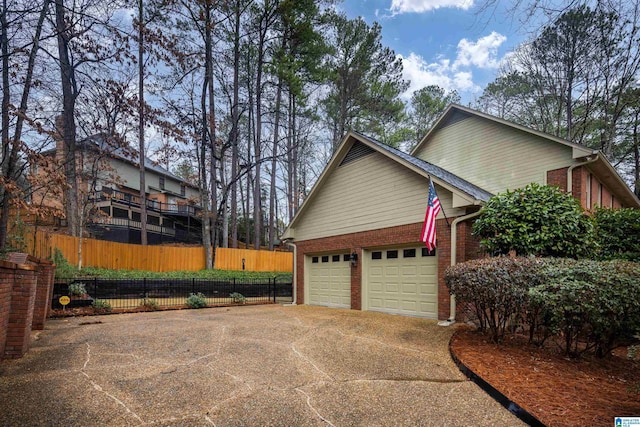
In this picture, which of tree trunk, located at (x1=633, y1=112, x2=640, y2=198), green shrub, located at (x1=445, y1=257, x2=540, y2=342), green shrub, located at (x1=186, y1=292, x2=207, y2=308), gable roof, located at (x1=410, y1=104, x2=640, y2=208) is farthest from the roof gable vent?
tree trunk, located at (x1=633, y1=112, x2=640, y2=198)

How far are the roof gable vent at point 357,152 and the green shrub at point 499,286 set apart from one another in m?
5.49

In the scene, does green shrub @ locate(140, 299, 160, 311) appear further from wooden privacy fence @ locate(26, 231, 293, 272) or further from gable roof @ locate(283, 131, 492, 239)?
gable roof @ locate(283, 131, 492, 239)

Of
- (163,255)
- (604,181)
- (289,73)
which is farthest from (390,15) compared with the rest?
(163,255)

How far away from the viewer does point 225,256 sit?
20.4m

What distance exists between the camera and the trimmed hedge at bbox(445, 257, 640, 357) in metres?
4.14

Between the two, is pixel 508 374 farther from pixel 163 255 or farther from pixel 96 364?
pixel 163 255

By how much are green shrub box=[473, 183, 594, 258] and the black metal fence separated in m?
9.30

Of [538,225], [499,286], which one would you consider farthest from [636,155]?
[499,286]

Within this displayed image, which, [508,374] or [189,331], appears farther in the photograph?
[189,331]

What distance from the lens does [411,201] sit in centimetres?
891

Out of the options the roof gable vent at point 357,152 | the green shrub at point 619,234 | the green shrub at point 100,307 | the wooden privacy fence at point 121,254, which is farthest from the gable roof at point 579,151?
the wooden privacy fence at point 121,254

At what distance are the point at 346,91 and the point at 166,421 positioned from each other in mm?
20453

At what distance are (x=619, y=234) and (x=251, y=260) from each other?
1814 centimetres

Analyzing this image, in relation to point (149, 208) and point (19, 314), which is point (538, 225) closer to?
point (19, 314)
